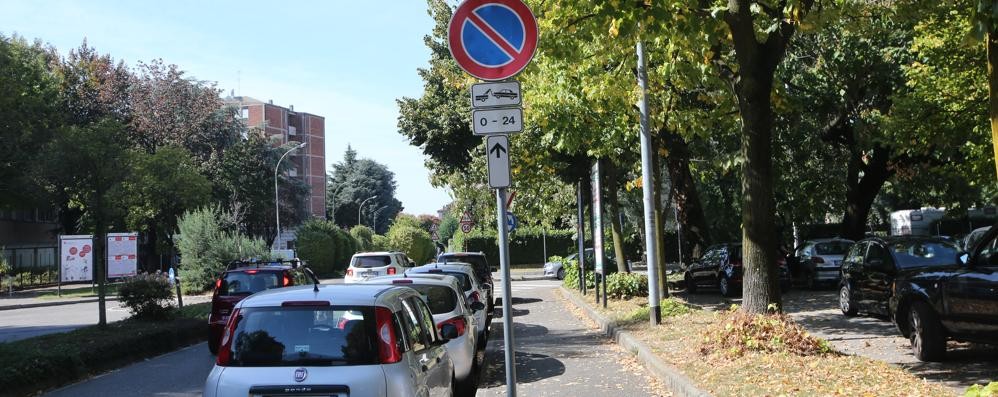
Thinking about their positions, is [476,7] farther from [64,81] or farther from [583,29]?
[64,81]

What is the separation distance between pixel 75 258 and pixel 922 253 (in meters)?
29.2

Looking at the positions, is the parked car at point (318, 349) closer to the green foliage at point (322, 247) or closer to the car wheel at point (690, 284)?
the car wheel at point (690, 284)

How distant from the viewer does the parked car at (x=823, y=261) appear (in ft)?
72.8

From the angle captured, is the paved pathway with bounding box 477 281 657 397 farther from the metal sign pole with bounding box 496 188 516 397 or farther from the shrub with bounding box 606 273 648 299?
the metal sign pole with bounding box 496 188 516 397

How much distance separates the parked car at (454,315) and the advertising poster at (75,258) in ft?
79.1

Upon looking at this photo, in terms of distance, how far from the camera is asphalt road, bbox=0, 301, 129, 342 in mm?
19969

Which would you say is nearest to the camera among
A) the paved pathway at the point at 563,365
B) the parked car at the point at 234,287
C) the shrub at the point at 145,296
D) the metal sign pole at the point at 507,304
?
the metal sign pole at the point at 507,304

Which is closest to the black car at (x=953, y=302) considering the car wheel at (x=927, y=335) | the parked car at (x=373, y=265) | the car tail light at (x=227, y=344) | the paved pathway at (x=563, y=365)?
the car wheel at (x=927, y=335)

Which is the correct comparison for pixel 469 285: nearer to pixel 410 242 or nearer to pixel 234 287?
pixel 234 287

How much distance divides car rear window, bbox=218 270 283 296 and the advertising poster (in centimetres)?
1922

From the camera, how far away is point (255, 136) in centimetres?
6072

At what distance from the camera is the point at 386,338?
18.2ft

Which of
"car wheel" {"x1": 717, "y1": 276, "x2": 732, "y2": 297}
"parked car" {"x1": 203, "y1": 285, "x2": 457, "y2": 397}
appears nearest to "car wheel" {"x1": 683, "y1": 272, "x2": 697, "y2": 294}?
"car wheel" {"x1": 717, "y1": 276, "x2": 732, "y2": 297}

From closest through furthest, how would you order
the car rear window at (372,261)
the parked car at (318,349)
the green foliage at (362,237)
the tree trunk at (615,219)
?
the parked car at (318,349) → the tree trunk at (615,219) → the car rear window at (372,261) → the green foliage at (362,237)
